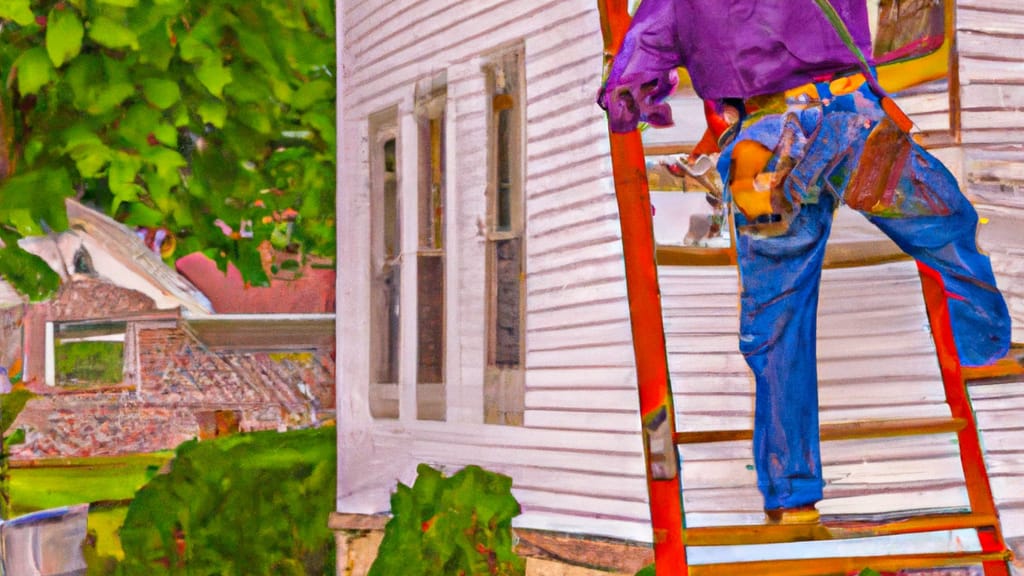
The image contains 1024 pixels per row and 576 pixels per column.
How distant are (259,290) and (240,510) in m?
0.69

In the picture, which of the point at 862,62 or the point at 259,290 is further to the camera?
the point at 259,290

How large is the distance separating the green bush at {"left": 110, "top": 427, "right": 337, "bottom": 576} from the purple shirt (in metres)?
1.62

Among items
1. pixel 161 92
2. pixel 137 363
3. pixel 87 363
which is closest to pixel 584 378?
pixel 137 363

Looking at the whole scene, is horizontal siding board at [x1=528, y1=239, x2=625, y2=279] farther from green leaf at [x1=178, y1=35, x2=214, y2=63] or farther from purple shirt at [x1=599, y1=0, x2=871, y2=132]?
green leaf at [x1=178, y1=35, x2=214, y2=63]

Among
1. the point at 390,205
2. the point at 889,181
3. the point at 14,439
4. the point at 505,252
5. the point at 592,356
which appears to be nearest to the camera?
the point at 889,181

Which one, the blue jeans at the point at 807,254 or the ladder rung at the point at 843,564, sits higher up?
the blue jeans at the point at 807,254

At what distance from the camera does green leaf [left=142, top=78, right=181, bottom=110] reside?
3824 mm

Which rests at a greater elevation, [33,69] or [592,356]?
[33,69]

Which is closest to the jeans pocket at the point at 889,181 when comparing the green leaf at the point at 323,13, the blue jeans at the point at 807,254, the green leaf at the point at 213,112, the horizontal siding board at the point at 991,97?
the blue jeans at the point at 807,254

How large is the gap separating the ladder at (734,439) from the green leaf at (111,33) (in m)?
1.96

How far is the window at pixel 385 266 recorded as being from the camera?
3350mm

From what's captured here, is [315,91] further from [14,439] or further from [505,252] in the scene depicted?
[14,439]

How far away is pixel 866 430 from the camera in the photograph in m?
2.46

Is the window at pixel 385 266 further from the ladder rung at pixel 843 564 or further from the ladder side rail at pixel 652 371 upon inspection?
the ladder rung at pixel 843 564
